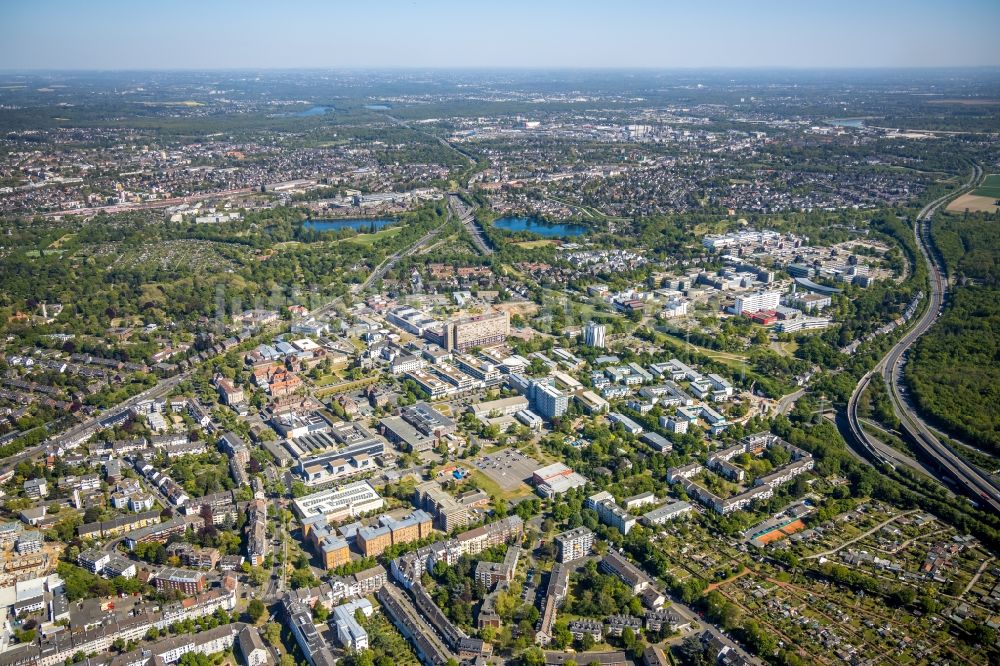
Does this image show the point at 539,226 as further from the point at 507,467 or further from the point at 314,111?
the point at 314,111

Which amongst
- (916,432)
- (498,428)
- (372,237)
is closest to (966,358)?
(916,432)

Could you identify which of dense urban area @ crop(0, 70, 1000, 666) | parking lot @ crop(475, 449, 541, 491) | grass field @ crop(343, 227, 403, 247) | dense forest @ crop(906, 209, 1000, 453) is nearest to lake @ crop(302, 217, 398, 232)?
dense urban area @ crop(0, 70, 1000, 666)

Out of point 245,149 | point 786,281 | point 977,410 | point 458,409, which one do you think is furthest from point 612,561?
point 245,149

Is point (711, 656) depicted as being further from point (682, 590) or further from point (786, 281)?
point (786, 281)

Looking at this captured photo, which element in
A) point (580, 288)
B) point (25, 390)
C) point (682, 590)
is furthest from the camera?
point (580, 288)

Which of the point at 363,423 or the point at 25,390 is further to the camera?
the point at 25,390

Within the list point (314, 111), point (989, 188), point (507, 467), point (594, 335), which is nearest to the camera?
point (507, 467)

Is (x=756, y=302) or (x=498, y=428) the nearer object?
(x=498, y=428)

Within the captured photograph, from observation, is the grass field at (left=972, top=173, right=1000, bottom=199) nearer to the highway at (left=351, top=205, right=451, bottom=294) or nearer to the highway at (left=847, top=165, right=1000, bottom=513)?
the highway at (left=847, top=165, right=1000, bottom=513)
